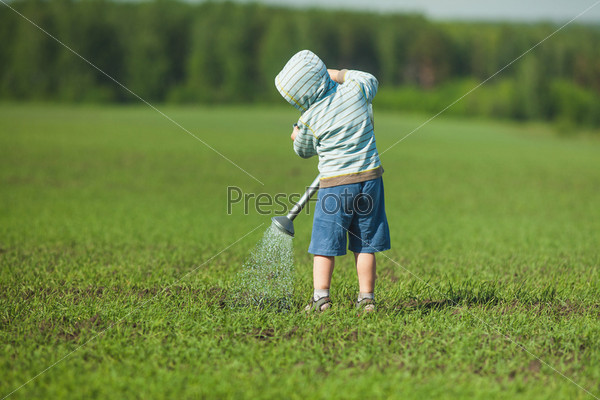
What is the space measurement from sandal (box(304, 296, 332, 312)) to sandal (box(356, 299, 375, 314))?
0.22 m

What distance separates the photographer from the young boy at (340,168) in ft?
12.1

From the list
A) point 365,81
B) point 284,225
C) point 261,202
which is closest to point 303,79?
point 365,81

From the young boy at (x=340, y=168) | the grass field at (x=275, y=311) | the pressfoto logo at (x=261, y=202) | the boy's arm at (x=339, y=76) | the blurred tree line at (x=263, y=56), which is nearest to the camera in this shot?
the grass field at (x=275, y=311)

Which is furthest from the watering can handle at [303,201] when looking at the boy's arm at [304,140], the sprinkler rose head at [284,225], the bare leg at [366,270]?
the bare leg at [366,270]

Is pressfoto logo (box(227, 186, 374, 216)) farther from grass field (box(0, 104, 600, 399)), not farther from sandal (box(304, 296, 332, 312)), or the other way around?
sandal (box(304, 296, 332, 312))

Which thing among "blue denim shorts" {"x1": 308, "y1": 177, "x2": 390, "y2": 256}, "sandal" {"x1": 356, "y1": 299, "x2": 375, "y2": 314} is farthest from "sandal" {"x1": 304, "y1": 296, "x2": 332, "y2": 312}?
"blue denim shorts" {"x1": 308, "y1": 177, "x2": 390, "y2": 256}

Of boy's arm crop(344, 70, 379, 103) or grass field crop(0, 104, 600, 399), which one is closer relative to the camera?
grass field crop(0, 104, 600, 399)

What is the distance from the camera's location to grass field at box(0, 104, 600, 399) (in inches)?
114

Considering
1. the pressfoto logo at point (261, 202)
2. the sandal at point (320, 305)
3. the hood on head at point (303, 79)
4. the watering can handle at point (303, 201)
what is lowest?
the pressfoto logo at point (261, 202)

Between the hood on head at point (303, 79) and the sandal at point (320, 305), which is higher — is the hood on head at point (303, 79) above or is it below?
above

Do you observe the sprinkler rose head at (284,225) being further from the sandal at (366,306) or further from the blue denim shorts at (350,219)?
the sandal at (366,306)

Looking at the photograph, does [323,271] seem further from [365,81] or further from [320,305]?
[365,81]

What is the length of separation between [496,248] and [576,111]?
172 ft

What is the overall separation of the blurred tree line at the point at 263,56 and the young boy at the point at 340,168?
4924 cm
